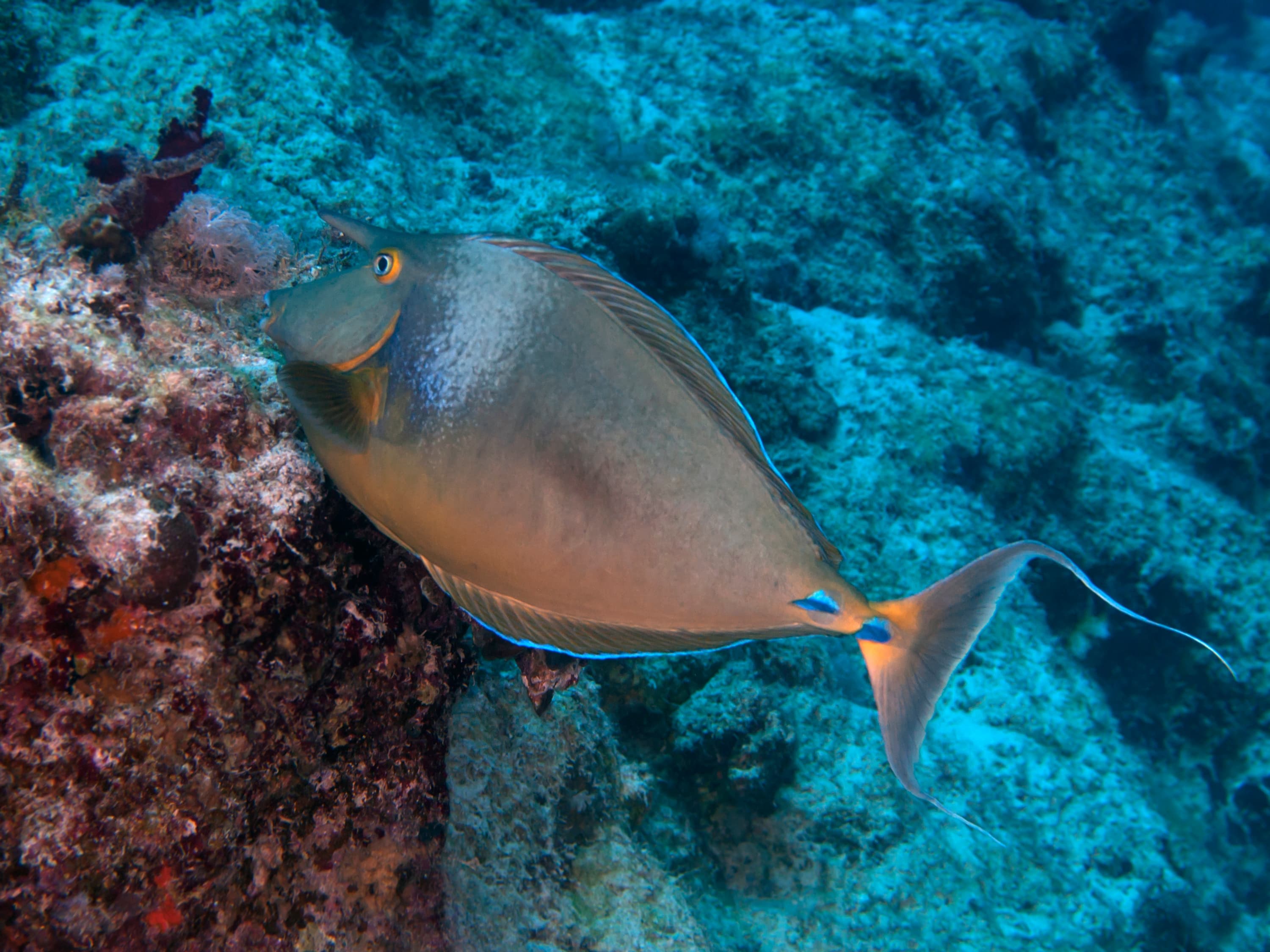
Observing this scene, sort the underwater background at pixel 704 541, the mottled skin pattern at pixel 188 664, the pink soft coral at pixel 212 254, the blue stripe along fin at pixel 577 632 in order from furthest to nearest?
the pink soft coral at pixel 212 254 < the blue stripe along fin at pixel 577 632 < the underwater background at pixel 704 541 < the mottled skin pattern at pixel 188 664

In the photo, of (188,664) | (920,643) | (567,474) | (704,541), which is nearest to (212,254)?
(188,664)

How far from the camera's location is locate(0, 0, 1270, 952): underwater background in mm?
1296

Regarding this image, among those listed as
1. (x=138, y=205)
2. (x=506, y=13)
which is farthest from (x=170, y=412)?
(x=506, y=13)

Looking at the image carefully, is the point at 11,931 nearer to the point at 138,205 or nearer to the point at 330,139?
the point at 138,205

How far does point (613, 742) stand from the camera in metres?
2.91

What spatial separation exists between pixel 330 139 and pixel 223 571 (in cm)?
385

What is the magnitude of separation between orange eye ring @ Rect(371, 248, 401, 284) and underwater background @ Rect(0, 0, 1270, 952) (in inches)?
17.7

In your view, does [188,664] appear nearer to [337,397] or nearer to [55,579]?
[55,579]

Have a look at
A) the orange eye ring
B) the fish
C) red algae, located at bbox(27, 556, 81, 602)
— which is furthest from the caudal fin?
red algae, located at bbox(27, 556, 81, 602)

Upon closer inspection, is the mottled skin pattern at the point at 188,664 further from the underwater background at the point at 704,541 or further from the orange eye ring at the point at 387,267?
the orange eye ring at the point at 387,267

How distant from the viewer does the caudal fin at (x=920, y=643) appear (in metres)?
1.39

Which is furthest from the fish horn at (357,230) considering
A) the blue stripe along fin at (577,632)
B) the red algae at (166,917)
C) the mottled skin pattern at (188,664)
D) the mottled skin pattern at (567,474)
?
the red algae at (166,917)

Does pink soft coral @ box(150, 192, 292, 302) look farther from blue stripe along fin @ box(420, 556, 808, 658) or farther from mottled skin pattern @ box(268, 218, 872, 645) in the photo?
blue stripe along fin @ box(420, 556, 808, 658)

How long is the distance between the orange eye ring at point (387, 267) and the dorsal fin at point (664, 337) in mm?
227
